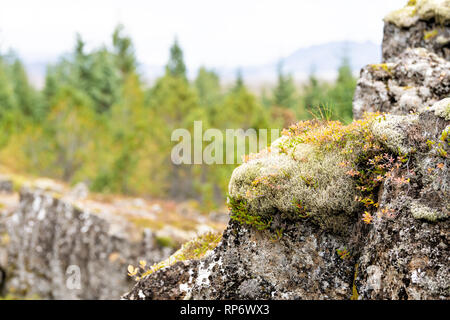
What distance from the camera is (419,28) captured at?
7387 mm

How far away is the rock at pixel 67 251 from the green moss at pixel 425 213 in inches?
536

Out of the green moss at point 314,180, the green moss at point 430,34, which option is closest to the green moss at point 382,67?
the green moss at point 430,34

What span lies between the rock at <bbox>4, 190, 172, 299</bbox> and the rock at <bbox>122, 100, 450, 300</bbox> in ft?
39.6

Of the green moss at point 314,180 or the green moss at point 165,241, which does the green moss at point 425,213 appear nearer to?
the green moss at point 314,180

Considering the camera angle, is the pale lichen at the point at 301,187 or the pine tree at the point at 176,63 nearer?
the pale lichen at the point at 301,187

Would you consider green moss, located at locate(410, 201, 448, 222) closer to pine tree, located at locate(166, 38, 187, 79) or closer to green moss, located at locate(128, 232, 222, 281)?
green moss, located at locate(128, 232, 222, 281)

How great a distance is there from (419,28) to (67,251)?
18.7 meters

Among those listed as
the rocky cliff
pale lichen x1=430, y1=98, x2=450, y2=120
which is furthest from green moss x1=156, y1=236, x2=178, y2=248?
pale lichen x1=430, y1=98, x2=450, y2=120

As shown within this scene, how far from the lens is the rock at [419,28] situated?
23.0ft

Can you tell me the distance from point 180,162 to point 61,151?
38.2 feet

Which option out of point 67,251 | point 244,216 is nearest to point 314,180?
point 244,216

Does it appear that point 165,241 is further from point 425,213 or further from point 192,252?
point 425,213

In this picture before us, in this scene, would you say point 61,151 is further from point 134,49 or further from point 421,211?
point 421,211

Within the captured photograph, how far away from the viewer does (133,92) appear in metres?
A: 31.4
